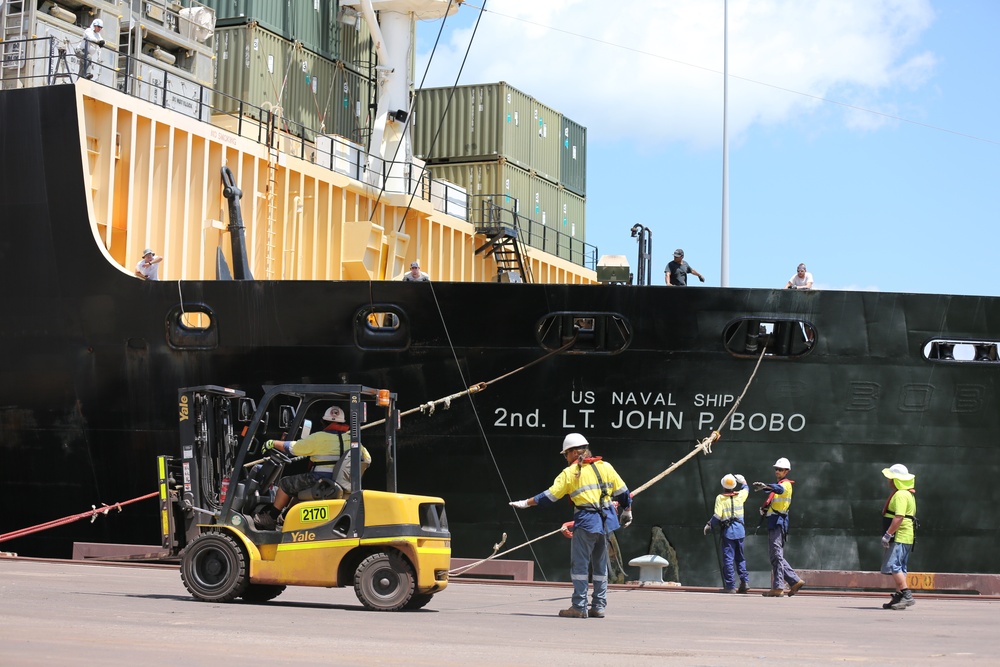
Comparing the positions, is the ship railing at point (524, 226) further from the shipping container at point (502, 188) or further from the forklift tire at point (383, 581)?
the forklift tire at point (383, 581)

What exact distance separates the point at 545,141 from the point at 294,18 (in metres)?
9.10

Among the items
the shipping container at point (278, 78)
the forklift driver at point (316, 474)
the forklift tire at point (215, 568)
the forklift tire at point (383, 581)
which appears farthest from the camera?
the shipping container at point (278, 78)

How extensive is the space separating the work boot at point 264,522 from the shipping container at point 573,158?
23704 mm

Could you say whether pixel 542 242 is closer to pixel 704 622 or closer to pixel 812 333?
pixel 812 333

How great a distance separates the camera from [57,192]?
1538 centimetres

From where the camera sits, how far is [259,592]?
10.8 metres

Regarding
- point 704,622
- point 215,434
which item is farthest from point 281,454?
point 704,622

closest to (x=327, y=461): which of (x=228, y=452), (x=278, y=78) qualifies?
(x=228, y=452)

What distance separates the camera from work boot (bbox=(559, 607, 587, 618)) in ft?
33.4

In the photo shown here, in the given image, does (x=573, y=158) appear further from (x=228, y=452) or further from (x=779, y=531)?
(x=228, y=452)

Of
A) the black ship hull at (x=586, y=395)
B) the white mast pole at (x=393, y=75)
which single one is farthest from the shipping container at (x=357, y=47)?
the black ship hull at (x=586, y=395)

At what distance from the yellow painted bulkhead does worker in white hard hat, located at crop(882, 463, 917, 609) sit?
808 cm

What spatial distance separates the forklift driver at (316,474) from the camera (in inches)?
412

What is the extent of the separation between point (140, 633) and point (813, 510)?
8837mm
